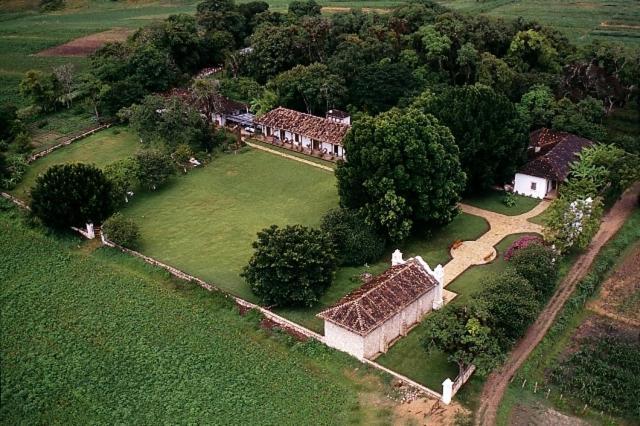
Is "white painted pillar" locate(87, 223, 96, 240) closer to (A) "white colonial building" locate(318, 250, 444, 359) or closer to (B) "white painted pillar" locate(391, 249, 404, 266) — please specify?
(A) "white colonial building" locate(318, 250, 444, 359)

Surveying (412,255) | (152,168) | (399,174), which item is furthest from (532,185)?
(152,168)

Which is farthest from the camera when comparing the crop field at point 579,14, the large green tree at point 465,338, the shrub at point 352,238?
the crop field at point 579,14

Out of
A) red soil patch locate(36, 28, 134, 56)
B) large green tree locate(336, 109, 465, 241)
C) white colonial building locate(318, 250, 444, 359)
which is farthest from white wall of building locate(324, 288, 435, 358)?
red soil patch locate(36, 28, 134, 56)

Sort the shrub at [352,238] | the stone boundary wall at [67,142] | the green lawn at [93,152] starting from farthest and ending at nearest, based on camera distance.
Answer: the stone boundary wall at [67,142]
the green lawn at [93,152]
the shrub at [352,238]

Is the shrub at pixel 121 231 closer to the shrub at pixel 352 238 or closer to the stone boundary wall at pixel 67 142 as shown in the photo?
the shrub at pixel 352 238

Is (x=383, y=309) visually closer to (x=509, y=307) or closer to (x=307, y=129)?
(x=509, y=307)

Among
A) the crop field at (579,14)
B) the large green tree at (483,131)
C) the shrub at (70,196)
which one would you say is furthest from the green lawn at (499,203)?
the crop field at (579,14)
